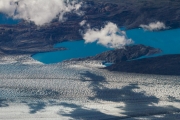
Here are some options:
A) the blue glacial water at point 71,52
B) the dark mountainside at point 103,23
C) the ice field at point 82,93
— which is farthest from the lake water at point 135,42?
the ice field at point 82,93

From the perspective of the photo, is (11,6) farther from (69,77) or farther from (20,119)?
(20,119)

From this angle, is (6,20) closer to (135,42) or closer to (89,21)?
(89,21)

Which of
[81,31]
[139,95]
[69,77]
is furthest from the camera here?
[81,31]

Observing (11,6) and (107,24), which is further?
(11,6)

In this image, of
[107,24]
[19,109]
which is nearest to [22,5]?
[107,24]

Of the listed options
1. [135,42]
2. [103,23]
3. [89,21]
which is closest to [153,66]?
[135,42]

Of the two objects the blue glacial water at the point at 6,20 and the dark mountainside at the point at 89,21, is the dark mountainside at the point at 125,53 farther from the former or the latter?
the blue glacial water at the point at 6,20

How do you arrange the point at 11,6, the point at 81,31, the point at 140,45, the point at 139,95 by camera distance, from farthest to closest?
1. the point at 11,6
2. the point at 81,31
3. the point at 140,45
4. the point at 139,95
